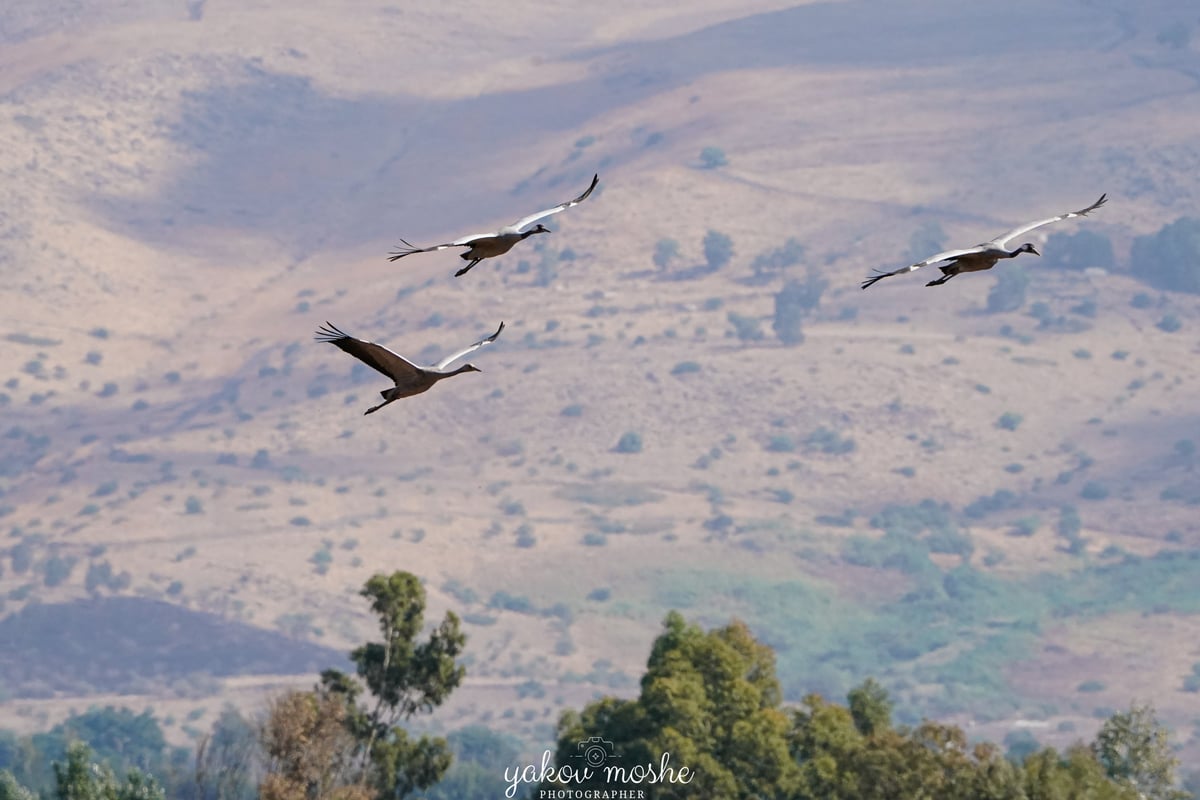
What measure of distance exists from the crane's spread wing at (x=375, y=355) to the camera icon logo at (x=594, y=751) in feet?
161

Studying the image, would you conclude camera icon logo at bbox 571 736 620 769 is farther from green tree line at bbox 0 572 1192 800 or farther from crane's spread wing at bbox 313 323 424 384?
crane's spread wing at bbox 313 323 424 384

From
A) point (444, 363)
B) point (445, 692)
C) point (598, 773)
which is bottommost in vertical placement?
point (598, 773)

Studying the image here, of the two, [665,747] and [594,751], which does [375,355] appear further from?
[594,751]

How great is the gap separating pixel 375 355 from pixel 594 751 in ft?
166

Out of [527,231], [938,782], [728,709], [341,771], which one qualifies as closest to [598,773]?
[728,709]

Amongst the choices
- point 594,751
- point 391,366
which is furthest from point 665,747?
point 391,366

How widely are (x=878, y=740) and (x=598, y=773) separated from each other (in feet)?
51.4

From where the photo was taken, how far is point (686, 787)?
6675 centimetres

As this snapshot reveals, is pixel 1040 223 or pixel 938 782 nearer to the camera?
pixel 1040 223

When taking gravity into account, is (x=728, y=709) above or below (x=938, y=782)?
below

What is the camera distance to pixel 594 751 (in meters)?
72.5

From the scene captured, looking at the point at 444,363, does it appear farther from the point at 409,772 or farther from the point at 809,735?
the point at 809,735

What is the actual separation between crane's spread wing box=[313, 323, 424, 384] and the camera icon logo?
49198mm

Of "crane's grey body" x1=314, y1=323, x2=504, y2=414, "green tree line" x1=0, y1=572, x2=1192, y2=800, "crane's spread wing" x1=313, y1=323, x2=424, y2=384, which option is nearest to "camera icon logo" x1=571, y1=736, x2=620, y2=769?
"green tree line" x1=0, y1=572, x2=1192, y2=800
